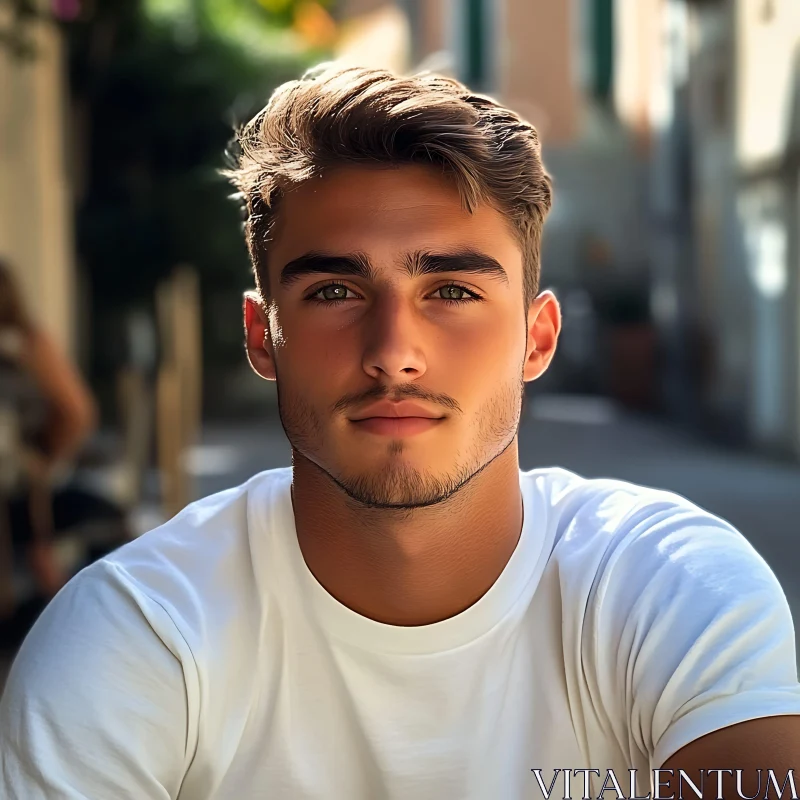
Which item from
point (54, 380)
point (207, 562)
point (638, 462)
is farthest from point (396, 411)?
point (638, 462)

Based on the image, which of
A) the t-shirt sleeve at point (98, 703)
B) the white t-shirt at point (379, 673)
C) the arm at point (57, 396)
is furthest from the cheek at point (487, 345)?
the arm at point (57, 396)

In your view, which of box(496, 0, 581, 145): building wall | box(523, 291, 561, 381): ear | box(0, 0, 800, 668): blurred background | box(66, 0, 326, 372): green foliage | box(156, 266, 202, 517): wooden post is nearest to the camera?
box(523, 291, 561, 381): ear

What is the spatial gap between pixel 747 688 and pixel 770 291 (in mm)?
5855

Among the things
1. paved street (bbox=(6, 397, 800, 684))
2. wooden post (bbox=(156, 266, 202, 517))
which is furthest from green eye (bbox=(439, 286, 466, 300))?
wooden post (bbox=(156, 266, 202, 517))

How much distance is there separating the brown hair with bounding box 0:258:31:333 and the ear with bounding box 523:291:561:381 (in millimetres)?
3286

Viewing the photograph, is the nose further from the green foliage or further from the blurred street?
the green foliage

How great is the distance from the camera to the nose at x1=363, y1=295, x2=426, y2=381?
139 cm

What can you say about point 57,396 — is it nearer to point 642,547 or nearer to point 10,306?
point 10,306

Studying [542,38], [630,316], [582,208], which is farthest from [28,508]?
[542,38]

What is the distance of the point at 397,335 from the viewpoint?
1.40m

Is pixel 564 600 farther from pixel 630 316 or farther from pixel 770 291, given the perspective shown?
pixel 630 316

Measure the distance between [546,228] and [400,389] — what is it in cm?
337

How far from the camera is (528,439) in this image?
9945 millimetres

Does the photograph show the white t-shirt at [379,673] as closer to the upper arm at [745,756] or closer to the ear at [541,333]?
the upper arm at [745,756]
